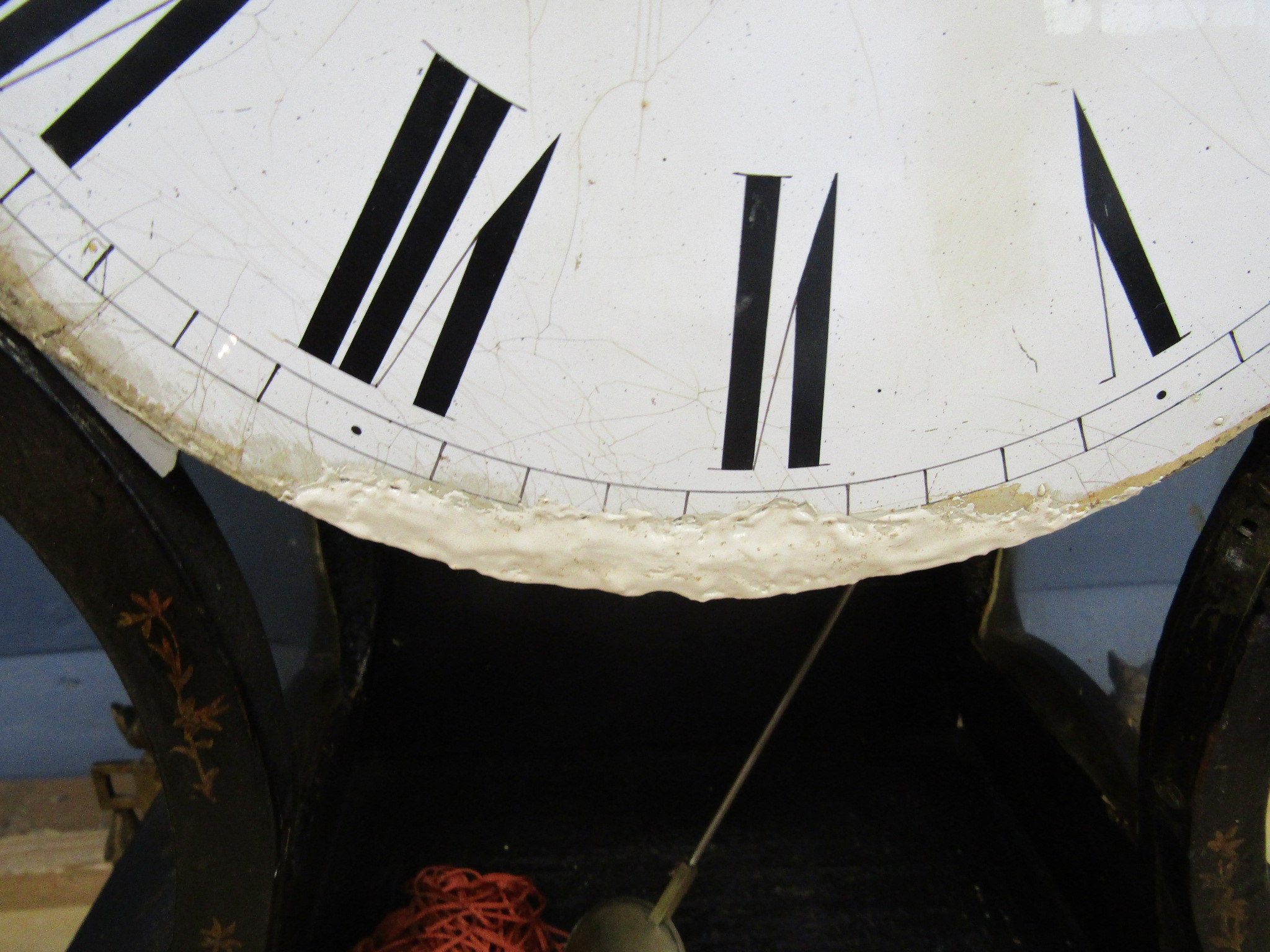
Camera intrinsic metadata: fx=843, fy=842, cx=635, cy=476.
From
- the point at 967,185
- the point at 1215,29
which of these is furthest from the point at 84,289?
the point at 1215,29

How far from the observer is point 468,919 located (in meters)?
0.79

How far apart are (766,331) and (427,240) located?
6.6 inches

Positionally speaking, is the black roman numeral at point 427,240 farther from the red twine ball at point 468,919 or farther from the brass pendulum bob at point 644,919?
the red twine ball at point 468,919

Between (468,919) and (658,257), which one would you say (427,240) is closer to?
(658,257)

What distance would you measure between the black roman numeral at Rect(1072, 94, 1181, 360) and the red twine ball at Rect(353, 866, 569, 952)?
66 centimetres

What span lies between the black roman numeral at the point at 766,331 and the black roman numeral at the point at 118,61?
0.81 ft

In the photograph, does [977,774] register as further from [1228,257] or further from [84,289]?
[84,289]

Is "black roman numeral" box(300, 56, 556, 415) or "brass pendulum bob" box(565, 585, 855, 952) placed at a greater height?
"black roman numeral" box(300, 56, 556, 415)

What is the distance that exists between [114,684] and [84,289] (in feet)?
3.28

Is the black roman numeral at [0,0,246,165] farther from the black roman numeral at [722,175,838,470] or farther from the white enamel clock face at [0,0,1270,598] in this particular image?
the black roman numeral at [722,175,838,470]

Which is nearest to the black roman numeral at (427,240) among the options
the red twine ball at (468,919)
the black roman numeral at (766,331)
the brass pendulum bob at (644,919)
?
the black roman numeral at (766,331)

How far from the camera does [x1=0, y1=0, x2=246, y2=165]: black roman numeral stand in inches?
13.7

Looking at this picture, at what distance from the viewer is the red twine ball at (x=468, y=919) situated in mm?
760

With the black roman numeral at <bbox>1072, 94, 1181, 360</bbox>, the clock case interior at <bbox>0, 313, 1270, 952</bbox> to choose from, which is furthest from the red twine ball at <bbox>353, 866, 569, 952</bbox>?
the black roman numeral at <bbox>1072, 94, 1181, 360</bbox>
